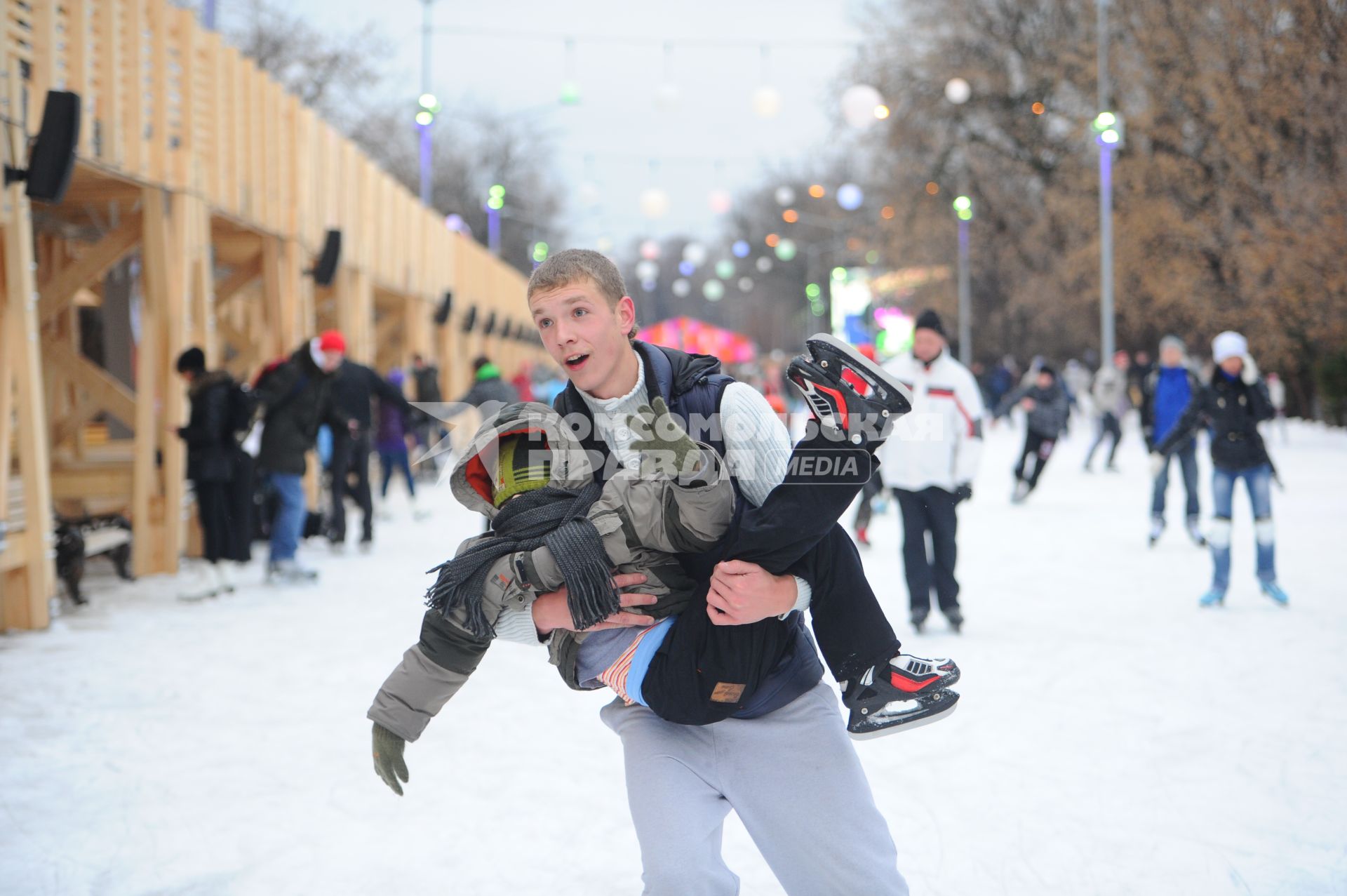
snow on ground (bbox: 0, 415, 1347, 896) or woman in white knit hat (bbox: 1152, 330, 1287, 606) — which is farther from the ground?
woman in white knit hat (bbox: 1152, 330, 1287, 606)

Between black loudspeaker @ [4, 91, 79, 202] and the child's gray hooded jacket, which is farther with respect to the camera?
black loudspeaker @ [4, 91, 79, 202]

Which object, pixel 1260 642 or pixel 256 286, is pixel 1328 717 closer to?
pixel 1260 642

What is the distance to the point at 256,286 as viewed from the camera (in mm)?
15539

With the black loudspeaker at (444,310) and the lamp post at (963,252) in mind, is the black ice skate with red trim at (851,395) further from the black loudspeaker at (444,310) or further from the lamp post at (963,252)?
the lamp post at (963,252)

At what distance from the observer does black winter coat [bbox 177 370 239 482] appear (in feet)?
28.1

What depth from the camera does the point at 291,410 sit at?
947 centimetres

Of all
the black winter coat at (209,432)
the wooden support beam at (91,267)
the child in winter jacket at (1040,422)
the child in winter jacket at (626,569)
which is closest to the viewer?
the child in winter jacket at (626,569)

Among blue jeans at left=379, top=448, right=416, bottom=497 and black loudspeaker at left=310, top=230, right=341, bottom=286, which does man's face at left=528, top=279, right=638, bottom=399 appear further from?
blue jeans at left=379, top=448, right=416, bottom=497

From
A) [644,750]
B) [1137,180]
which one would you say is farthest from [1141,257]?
[644,750]

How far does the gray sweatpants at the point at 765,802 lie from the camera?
228 centimetres

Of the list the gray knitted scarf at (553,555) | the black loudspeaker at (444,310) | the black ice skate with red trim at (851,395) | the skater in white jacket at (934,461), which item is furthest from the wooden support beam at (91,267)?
the black loudspeaker at (444,310)

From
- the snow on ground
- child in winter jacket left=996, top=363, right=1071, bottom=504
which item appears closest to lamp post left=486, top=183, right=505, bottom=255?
child in winter jacket left=996, top=363, right=1071, bottom=504

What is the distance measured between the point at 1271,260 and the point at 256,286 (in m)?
16.6

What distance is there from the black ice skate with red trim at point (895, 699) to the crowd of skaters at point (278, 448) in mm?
5272
